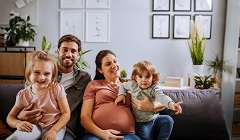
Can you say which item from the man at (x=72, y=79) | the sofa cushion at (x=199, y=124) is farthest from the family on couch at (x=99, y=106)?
the sofa cushion at (x=199, y=124)

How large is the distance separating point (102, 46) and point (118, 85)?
195 cm

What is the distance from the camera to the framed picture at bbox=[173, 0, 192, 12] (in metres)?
3.75

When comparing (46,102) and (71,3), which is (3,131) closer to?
(46,102)

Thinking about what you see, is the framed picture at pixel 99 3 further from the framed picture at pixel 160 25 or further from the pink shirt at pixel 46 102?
the pink shirt at pixel 46 102

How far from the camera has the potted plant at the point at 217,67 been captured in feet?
11.7

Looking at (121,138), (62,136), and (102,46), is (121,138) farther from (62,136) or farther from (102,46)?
(102,46)

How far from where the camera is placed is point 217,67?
370cm

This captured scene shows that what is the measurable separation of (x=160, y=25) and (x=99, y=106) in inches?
89.2

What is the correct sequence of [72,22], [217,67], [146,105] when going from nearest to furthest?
[146,105], [217,67], [72,22]

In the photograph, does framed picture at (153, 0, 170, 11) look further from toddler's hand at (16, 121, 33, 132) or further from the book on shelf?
toddler's hand at (16, 121, 33, 132)

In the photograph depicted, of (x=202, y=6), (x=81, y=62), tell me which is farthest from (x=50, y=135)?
(x=202, y=6)

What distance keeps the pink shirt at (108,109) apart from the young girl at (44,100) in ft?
0.72

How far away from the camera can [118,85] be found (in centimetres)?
195

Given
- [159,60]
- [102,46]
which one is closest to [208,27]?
[159,60]
